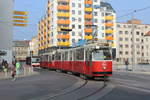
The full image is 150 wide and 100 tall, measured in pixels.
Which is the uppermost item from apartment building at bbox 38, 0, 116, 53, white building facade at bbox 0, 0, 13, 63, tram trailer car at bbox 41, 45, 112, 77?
apartment building at bbox 38, 0, 116, 53

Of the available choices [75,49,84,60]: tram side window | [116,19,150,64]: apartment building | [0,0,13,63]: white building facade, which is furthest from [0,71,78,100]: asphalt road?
[116,19,150,64]: apartment building

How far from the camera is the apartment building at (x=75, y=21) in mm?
94562

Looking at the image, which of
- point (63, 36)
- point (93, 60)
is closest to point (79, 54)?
point (93, 60)

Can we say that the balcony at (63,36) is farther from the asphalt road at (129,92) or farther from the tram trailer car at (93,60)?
the asphalt road at (129,92)

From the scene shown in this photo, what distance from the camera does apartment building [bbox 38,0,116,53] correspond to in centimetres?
9456

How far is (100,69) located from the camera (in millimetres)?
22531

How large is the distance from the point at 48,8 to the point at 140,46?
144 feet

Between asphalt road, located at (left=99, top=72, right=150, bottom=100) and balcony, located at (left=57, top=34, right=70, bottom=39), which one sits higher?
balcony, located at (left=57, top=34, right=70, bottom=39)

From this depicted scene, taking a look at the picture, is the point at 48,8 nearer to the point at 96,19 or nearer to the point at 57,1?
the point at 57,1

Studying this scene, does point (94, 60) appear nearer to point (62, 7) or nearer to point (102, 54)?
point (102, 54)

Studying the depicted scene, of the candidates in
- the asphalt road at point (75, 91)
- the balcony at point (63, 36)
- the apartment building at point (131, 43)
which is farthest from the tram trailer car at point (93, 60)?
the apartment building at point (131, 43)

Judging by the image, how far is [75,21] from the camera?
98000 millimetres

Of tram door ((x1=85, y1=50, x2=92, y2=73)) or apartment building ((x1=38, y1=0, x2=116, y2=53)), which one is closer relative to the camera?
tram door ((x1=85, y1=50, x2=92, y2=73))

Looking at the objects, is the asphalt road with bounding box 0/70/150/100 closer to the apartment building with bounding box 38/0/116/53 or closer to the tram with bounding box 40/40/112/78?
the tram with bounding box 40/40/112/78
